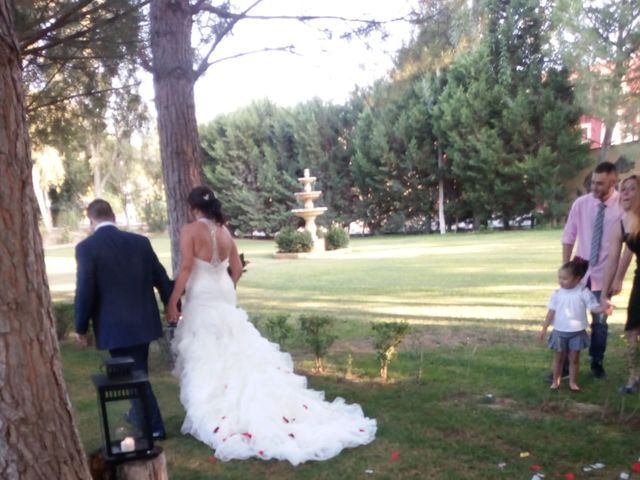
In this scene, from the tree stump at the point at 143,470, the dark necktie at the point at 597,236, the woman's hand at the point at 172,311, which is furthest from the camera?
the dark necktie at the point at 597,236

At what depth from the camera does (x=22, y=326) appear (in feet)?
6.36

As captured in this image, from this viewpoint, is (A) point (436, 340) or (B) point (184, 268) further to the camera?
(A) point (436, 340)

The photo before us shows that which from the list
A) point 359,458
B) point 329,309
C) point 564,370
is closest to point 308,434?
point 359,458

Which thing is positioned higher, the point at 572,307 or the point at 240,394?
the point at 572,307

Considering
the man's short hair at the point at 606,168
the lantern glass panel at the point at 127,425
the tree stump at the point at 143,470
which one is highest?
the man's short hair at the point at 606,168

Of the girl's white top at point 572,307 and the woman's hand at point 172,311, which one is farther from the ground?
the woman's hand at point 172,311

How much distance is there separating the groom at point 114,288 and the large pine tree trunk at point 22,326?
1.87 meters

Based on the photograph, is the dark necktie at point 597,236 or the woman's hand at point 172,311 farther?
the dark necktie at point 597,236

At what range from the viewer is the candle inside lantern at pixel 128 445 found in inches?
96.1

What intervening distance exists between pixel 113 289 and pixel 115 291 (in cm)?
2

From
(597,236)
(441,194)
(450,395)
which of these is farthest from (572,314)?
(441,194)

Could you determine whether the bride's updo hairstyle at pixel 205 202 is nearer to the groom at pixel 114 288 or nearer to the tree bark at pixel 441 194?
the groom at pixel 114 288

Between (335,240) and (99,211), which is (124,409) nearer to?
(99,211)

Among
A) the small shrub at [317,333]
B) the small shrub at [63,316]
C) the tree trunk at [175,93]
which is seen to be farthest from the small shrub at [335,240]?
the small shrub at [317,333]
